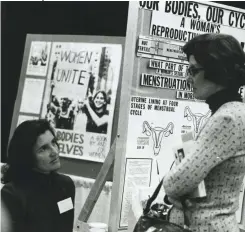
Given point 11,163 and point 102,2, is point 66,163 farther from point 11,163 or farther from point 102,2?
point 102,2

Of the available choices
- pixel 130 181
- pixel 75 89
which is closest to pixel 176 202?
pixel 130 181

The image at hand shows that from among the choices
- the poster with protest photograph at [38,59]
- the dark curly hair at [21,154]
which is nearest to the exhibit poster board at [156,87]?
the dark curly hair at [21,154]

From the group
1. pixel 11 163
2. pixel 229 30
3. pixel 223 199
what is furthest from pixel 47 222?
pixel 229 30

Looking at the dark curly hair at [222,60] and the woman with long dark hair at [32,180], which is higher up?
the dark curly hair at [222,60]

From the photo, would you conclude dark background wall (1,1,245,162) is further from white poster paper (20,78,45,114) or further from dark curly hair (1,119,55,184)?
dark curly hair (1,119,55,184)

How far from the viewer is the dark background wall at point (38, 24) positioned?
2.61 metres

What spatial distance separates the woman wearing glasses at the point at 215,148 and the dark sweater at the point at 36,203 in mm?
815

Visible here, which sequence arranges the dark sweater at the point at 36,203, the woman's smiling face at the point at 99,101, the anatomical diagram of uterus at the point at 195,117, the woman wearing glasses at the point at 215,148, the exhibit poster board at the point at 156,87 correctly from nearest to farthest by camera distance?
the woman wearing glasses at the point at 215,148 → the dark sweater at the point at 36,203 → the exhibit poster board at the point at 156,87 → the anatomical diagram of uterus at the point at 195,117 → the woman's smiling face at the point at 99,101

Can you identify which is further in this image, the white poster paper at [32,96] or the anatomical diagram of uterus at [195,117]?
the white poster paper at [32,96]

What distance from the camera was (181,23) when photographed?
109 inches

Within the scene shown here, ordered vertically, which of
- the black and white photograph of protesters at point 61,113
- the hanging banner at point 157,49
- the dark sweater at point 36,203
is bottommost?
the dark sweater at point 36,203

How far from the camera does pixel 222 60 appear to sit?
1.96 meters

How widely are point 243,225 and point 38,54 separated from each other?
174 cm

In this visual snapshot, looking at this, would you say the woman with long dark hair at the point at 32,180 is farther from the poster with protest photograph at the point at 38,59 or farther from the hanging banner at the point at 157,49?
the hanging banner at the point at 157,49
